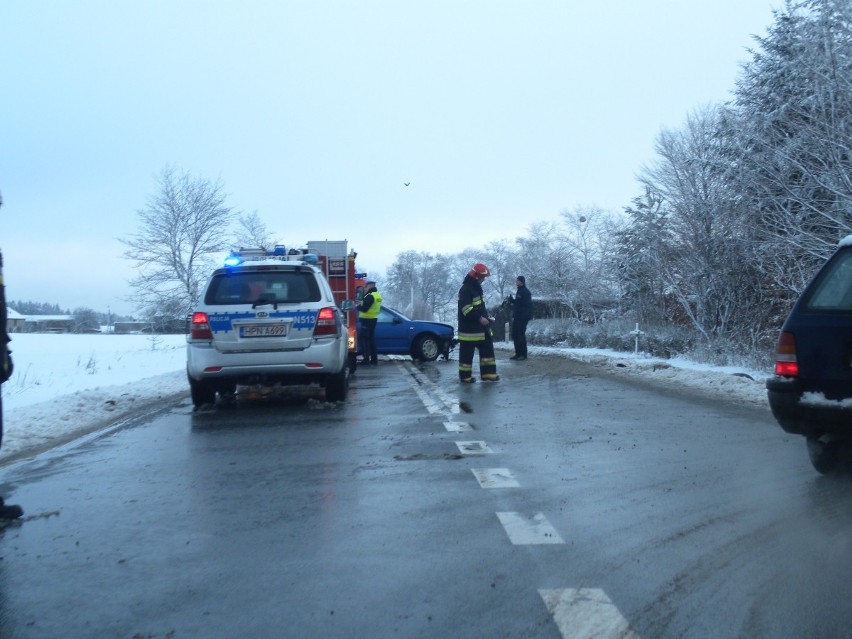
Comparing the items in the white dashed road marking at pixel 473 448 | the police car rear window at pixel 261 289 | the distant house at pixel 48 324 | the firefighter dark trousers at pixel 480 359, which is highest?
the distant house at pixel 48 324

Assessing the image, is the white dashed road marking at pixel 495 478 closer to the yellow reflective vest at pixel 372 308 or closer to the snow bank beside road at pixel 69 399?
the snow bank beside road at pixel 69 399

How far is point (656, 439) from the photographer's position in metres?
8.31

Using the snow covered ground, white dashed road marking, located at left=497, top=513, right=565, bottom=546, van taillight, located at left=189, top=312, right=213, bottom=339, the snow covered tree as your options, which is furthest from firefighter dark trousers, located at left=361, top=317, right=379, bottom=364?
white dashed road marking, located at left=497, top=513, right=565, bottom=546

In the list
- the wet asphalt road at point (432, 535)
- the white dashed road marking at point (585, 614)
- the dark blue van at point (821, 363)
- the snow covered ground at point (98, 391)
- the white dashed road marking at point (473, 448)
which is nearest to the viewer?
the white dashed road marking at point (585, 614)

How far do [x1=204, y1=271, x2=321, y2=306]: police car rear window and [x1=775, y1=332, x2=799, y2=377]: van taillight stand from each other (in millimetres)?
6196

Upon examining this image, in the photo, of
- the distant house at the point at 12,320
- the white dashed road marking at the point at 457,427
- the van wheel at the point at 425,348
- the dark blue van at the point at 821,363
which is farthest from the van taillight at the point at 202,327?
the van wheel at the point at 425,348

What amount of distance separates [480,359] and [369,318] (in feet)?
19.1

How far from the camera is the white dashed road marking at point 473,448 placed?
765 cm

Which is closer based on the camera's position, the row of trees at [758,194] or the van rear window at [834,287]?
the van rear window at [834,287]

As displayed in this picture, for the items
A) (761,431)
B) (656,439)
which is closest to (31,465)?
(656,439)

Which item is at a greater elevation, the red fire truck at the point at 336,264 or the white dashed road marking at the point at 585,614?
the red fire truck at the point at 336,264

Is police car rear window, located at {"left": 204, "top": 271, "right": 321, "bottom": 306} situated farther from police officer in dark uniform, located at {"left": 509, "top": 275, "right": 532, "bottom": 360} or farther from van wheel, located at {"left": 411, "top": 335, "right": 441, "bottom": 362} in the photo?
van wheel, located at {"left": 411, "top": 335, "right": 441, "bottom": 362}

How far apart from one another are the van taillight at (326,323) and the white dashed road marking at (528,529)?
19.1 feet

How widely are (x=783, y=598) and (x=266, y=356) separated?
7.74 metres
